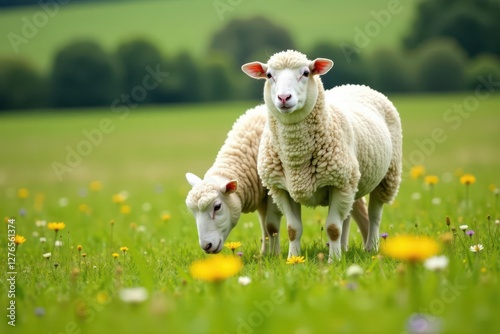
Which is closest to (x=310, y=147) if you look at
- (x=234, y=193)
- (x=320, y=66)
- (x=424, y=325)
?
(x=320, y=66)

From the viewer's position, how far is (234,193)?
6.36 meters

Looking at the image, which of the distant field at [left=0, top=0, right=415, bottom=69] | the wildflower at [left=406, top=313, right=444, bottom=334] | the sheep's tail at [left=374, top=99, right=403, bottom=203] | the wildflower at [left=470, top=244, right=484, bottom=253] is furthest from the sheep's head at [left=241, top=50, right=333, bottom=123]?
the distant field at [left=0, top=0, right=415, bottom=69]

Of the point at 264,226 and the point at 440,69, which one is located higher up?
the point at 440,69

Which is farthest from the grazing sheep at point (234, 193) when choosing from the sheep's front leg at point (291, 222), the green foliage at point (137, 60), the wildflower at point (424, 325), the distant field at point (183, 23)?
the green foliage at point (137, 60)

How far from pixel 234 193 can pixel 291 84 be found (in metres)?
1.36

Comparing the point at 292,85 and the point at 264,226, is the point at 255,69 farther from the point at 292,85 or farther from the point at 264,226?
the point at 264,226

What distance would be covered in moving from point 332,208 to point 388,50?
50102mm

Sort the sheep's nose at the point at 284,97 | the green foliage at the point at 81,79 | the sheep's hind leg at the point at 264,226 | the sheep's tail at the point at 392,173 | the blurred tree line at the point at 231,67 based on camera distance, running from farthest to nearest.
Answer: the green foliage at the point at 81,79, the blurred tree line at the point at 231,67, the sheep's tail at the point at 392,173, the sheep's hind leg at the point at 264,226, the sheep's nose at the point at 284,97

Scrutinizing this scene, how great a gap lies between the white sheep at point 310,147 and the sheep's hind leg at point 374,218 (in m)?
0.40

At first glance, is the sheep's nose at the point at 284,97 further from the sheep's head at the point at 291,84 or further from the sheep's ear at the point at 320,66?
the sheep's ear at the point at 320,66

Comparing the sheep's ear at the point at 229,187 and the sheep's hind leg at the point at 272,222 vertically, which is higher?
the sheep's ear at the point at 229,187

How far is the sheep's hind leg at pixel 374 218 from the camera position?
22.6ft

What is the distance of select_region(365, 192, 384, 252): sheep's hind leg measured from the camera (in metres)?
6.89

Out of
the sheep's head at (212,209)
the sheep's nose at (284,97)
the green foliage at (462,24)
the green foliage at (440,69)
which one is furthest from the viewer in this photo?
the green foliage at (462,24)
